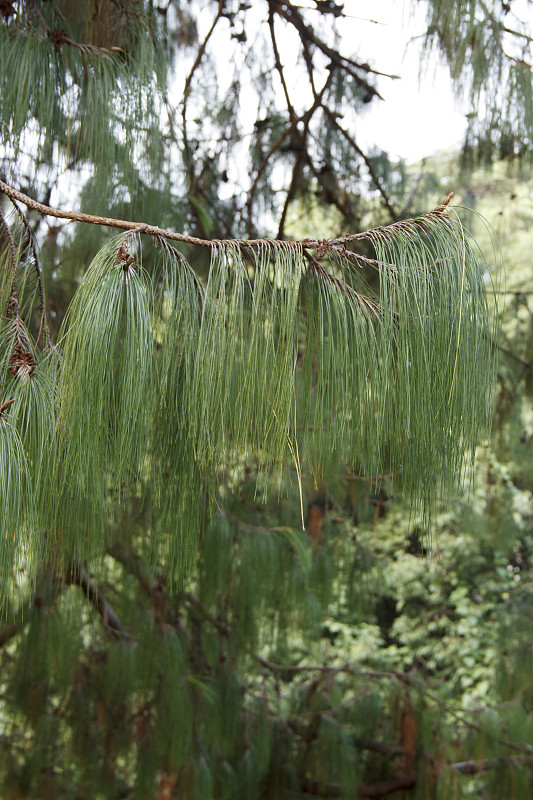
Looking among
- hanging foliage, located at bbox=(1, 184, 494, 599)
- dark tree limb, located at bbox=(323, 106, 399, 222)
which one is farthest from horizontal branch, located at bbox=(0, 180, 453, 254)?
dark tree limb, located at bbox=(323, 106, 399, 222)

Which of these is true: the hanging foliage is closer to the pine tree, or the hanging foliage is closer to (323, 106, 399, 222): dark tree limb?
the pine tree

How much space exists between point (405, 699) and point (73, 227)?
201 cm

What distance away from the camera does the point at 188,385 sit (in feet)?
1.64

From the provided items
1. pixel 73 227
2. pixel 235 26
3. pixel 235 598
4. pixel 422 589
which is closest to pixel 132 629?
pixel 235 598

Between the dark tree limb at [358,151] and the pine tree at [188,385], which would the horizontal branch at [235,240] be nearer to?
the pine tree at [188,385]

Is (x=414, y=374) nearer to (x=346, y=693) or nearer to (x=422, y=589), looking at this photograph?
(x=346, y=693)

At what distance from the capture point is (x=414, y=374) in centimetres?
50

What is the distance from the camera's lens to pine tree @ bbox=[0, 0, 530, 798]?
49 centimetres

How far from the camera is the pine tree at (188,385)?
1.59 ft

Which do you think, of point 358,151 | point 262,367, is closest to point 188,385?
point 262,367

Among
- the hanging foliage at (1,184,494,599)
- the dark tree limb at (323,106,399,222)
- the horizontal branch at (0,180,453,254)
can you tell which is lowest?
the hanging foliage at (1,184,494,599)

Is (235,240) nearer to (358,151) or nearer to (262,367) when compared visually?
(262,367)

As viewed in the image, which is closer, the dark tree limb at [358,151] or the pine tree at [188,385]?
the pine tree at [188,385]

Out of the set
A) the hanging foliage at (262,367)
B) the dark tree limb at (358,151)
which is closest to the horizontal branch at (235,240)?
the hanging foliage at (262,367)
